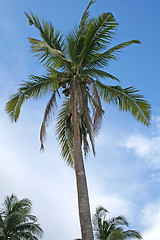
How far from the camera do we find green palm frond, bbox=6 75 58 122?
31.7ft

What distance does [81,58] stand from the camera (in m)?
9.39

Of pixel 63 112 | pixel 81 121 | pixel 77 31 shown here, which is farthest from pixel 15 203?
pixel 77 31

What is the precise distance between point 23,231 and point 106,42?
13715 mm

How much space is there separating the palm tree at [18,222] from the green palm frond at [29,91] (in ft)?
30.6

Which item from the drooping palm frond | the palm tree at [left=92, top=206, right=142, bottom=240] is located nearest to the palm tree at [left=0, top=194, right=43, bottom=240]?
the palm tree at [left=92, top=206, right=142, bottom=240]

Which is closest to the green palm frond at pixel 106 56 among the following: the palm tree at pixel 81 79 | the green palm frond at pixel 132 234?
the palm tree at pixel 81 79

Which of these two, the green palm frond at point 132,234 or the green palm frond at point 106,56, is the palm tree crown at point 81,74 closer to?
the green palm frond at point 106,56

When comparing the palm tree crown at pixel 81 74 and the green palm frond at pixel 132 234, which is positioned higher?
the palm tree crown at pixel 81 74

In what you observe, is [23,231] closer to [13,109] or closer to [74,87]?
[13,109]

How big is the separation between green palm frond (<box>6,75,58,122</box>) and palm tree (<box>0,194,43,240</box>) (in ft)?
30.6

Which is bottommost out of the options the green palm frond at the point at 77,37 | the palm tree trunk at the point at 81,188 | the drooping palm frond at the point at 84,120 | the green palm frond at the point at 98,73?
the palm tree trunk at the point at 81,188

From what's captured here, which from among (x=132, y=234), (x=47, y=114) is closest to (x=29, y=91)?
(x=47, y=114)

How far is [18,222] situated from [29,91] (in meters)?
10.9

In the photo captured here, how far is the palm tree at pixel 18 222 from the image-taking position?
17.0 meters
